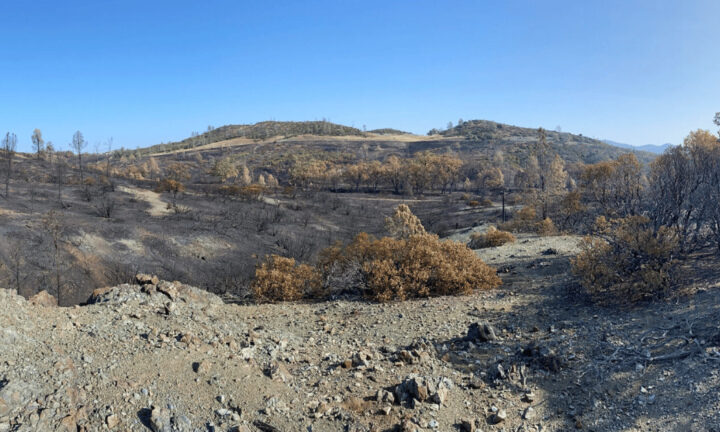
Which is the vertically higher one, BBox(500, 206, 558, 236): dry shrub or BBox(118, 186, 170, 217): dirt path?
BBox(118, 186, 170, 217): dirt path

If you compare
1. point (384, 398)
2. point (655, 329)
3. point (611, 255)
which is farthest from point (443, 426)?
point (611, 255)

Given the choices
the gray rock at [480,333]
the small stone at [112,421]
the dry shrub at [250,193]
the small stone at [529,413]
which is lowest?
the small stone at [529,413]

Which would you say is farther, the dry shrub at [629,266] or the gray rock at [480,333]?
the dry shrub at [629,266]

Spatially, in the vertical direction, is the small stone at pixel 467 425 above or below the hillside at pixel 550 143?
below

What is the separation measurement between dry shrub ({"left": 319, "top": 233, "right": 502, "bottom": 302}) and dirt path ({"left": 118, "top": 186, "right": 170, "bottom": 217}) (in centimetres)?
2366

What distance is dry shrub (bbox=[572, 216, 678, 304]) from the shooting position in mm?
7949

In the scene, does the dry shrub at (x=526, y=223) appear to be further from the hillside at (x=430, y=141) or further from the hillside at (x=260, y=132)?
the hillside at (x=260, y=132)

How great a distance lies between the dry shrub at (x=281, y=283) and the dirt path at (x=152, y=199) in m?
22.8

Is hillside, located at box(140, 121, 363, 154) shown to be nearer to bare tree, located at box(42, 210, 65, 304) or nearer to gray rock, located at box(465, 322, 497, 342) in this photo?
bare tree, located at box(42, 210, 65, 304)

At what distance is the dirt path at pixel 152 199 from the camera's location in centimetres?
3086

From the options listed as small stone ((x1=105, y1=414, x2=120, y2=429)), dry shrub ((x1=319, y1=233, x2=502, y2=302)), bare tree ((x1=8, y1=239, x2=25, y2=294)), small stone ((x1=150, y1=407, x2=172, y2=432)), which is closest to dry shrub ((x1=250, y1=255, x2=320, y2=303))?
dry shrub ((x1=319, y1=233, x2=502, y2=302))

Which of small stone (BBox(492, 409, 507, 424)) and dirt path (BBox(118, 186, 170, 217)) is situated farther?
dirt path (BBox(118, 186, 170, 217))

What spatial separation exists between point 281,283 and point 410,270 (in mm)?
3339

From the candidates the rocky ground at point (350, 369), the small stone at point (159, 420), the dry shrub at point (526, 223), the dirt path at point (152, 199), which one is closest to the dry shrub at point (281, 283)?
the rocky ground at point (350, 369)
